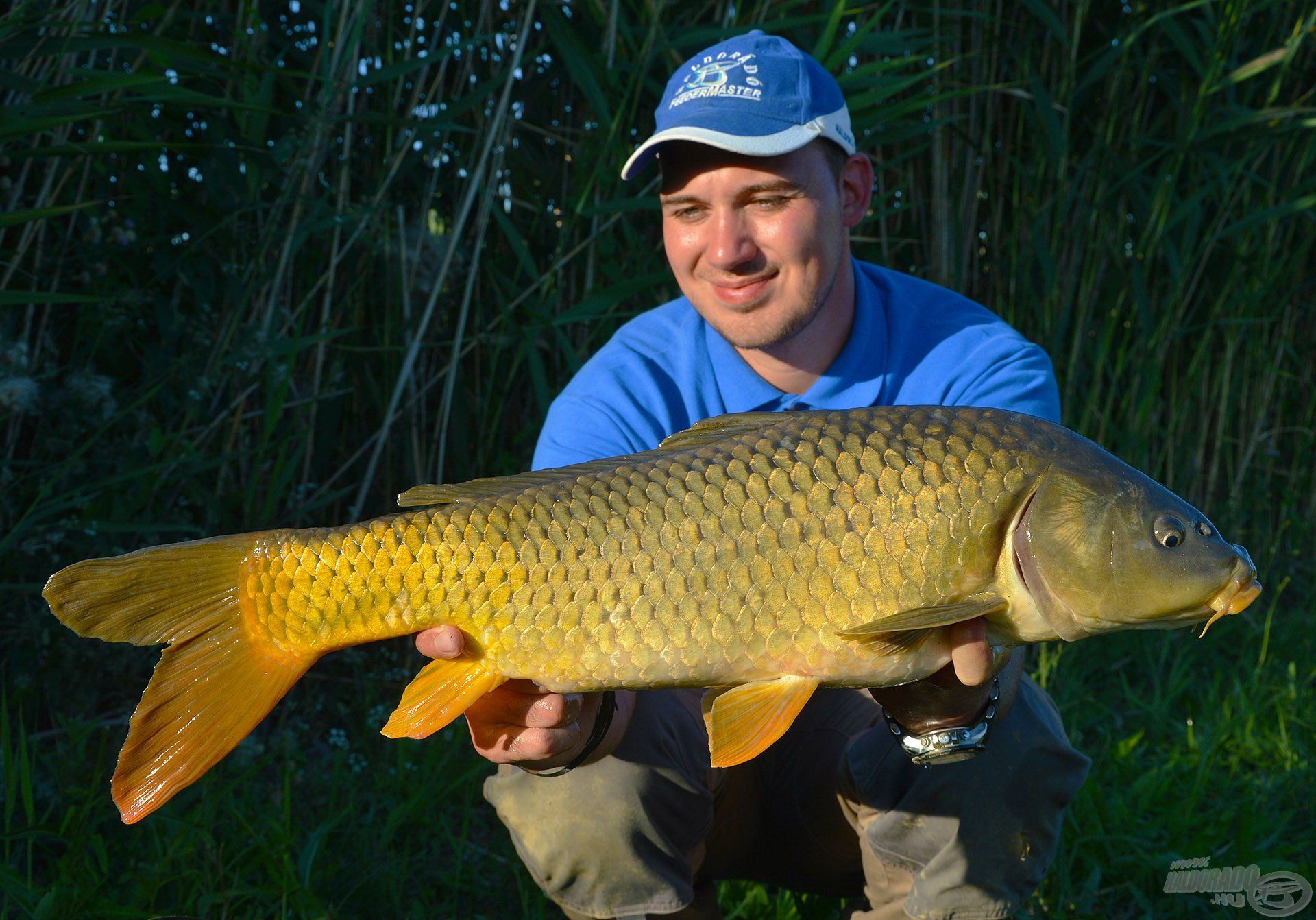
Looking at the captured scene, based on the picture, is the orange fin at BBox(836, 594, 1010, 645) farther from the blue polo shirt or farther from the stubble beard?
the stubble beard

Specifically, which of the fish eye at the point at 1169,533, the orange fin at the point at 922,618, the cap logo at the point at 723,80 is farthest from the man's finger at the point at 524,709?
the cap logo at the point at 723,80

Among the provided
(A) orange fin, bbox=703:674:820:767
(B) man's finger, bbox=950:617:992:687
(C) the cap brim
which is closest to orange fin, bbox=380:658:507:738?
(A) orange fin, bbox=703:674:820:767

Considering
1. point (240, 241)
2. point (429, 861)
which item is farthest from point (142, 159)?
point (429, 861)

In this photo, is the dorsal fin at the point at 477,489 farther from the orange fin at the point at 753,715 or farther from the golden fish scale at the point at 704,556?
the orange fin at the point at 753,715

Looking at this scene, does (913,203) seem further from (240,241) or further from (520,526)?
(520,526)

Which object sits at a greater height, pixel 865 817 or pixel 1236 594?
pixel 1236 594

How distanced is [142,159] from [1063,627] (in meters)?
1.71

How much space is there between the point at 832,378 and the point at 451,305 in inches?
39.4

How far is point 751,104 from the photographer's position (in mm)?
1826

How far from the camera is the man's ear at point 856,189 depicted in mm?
2000

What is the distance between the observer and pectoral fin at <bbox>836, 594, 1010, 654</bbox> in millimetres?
1142
